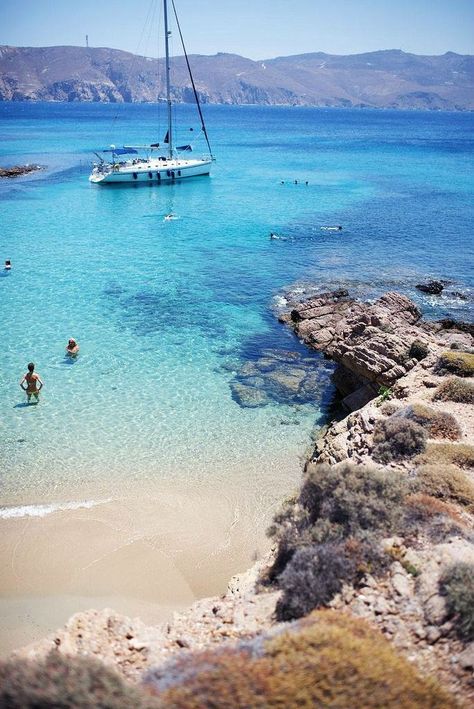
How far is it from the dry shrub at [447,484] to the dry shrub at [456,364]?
5728 mm

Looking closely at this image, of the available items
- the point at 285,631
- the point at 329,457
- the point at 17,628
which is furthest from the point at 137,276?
the point at 285,631

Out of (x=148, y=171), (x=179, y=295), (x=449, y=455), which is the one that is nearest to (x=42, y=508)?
(x=449, y=455)

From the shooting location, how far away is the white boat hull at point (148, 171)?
5844 cm

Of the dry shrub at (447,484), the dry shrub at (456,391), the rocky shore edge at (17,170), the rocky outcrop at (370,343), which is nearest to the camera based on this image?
the dry shrub at (447,484)

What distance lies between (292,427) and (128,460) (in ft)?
18.9

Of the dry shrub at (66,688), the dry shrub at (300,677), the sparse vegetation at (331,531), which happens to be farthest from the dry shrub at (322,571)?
the dry shrub at (66,688)

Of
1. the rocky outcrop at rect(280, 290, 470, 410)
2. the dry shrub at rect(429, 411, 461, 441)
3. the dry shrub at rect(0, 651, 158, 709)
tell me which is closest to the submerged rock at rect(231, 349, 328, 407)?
the rocky outcrop at rect(280, 290, 470, 410)

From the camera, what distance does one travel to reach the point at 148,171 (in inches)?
2366

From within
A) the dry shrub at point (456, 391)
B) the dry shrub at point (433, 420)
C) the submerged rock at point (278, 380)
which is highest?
the dry shrub at point (456, 391)

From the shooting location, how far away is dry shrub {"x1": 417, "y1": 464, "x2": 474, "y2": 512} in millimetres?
10336

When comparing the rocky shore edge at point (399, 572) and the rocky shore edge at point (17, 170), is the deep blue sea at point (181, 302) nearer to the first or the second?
the rocky shore edge at point (17, 170)

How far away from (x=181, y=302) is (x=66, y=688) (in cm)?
2446

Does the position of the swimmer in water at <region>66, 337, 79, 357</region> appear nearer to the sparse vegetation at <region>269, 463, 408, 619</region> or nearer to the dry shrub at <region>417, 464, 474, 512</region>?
the sparse vegetation at <region>269, 463, 408, 619</region>

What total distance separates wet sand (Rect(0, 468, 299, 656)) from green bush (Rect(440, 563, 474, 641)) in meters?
5.46
